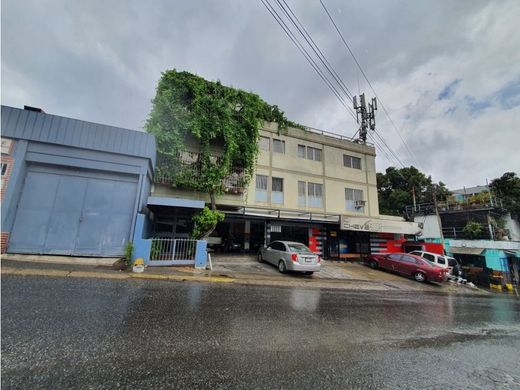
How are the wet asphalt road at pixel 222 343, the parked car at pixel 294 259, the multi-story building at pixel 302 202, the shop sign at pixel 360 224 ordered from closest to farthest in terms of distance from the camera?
the wet asphalt road at pixel 222 343, the parked car at pixel 294 259, the multi-story building at pixel 302 202, the shop sign at pixel 360 224

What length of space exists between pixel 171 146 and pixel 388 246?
63.5ft

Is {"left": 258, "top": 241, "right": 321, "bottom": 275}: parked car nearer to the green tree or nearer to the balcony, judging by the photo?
the balcony

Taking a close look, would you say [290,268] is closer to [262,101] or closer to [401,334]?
[401,334]

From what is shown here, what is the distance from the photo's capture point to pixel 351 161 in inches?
776

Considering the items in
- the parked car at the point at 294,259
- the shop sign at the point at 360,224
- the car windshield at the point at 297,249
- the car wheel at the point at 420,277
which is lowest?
the car wheel at the point at 420,277

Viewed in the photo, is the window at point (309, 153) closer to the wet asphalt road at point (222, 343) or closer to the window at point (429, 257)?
the window at point (429, 257)

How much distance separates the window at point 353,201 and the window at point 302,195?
405 centimetres

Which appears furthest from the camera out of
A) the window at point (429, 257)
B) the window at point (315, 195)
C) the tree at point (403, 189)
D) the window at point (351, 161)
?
the tree at point (403, 189)

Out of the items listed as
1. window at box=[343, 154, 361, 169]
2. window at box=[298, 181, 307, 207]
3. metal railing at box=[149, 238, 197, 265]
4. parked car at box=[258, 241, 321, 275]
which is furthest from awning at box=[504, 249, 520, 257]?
metal railing at box=[149, 238, 197, 265]

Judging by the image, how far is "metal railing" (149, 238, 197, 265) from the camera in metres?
9.42

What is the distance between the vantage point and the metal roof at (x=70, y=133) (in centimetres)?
839

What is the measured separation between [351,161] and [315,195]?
5.41 metres

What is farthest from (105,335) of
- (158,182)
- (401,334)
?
(158,182)

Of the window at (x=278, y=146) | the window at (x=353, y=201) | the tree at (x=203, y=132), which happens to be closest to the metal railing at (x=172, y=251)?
the tree at (x=203, y=132)
